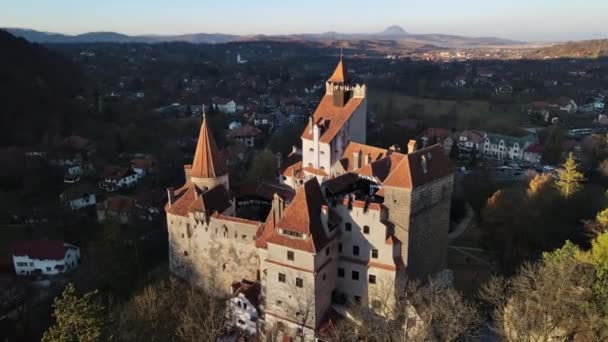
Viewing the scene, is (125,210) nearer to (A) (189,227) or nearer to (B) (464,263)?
(A) (189,227)

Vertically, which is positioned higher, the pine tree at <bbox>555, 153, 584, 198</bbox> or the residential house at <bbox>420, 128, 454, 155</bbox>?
the pine tree at <bbox>555, 153, 584, 198</bbox>

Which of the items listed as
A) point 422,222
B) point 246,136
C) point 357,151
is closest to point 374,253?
point 422,222

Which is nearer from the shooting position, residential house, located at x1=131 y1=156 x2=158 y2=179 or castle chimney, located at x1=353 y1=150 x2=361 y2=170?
castle chimney, located at x1=353 y1=150 x2=361 y2=170

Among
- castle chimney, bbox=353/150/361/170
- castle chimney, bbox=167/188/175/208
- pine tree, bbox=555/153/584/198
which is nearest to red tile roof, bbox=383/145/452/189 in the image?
castle chimney, bbox=353/150/361/170

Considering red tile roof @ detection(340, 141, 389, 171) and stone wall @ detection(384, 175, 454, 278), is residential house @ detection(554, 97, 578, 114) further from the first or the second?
stone wall @ detection(384, 175, 454, 278)

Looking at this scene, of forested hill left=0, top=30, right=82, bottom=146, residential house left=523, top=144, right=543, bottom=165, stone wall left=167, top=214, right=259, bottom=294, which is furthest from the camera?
forested hill left=0, top=30, right=82, bottom=146

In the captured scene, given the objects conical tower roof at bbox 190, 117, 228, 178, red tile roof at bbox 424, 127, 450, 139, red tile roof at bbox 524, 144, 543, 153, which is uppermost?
conical tower roof at bbox 190, 117, 228, 178

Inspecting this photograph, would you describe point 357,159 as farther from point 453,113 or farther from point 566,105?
point 566,105

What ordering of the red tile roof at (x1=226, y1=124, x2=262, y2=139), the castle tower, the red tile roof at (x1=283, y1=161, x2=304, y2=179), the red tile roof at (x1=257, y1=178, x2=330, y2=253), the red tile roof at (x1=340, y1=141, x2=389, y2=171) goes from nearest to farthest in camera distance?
the red tile roof at (x1=257, y1=178, x2=330, y2=253), the red tile roof at (x1=340, y1=141, x2=389, y2=171), the castle tower, the red tile roof at (x1=283, y1=161, x2=304, y2=179), the red tile roof at (x1=226, y1=124, x2=262, y2=139)
